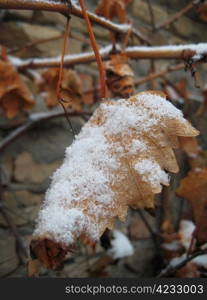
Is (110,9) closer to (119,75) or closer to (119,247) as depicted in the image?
(119,75)

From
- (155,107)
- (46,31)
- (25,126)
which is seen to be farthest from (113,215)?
(46,31)

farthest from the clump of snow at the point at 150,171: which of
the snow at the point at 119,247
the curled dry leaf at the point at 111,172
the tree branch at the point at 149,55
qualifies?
the snow at the point at 119,247

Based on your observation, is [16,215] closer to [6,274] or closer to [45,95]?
[6,274]

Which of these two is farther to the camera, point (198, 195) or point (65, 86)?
point (65, 86)

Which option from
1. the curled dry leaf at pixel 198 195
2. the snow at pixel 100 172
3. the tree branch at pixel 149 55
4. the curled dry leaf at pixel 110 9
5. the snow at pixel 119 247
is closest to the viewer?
the snow at pixel 100 172

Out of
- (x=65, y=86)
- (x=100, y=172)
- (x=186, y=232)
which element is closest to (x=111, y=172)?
(x=100, y=172)

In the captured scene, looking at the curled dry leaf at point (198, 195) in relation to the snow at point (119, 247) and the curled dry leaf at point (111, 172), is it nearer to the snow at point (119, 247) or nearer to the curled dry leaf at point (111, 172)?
the curled dry leaf at point (111, 172)
